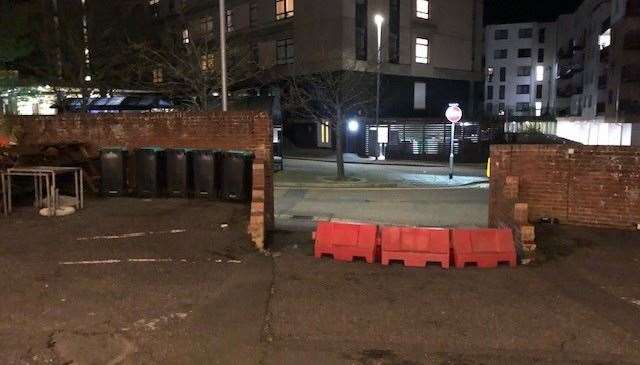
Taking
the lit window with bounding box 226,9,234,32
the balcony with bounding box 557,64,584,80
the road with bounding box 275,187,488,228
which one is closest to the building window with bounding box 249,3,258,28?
the lit window with bounding box 226,9,234,32

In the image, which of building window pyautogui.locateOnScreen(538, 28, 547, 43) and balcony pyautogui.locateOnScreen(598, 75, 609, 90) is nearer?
balcony pyautogui.locateOnScreen(598, 75, 609, 90)

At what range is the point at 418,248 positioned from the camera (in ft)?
27.4

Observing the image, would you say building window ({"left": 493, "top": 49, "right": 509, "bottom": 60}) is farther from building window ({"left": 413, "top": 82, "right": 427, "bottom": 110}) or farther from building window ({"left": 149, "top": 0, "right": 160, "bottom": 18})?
building window ({"left": 149, "top": 0, "right": 160, "bottom": 18})

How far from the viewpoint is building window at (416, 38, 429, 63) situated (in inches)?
1758

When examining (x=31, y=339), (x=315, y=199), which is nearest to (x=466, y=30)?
(x=315, y=199)

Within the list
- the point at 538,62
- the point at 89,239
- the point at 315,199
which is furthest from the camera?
the point at 538,62

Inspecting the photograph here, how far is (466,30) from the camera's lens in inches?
1885

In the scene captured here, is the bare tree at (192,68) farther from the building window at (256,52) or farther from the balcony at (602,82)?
the balcony at (602,82)

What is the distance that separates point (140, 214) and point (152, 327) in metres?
5.58

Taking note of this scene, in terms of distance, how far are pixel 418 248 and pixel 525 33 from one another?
85681mm

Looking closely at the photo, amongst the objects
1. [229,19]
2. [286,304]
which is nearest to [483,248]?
[286,304]

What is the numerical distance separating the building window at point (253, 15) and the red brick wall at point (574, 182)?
37829mm

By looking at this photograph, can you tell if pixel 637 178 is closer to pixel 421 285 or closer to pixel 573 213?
pixel 573 213

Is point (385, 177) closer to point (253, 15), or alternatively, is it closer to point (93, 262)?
point (93, 262)
